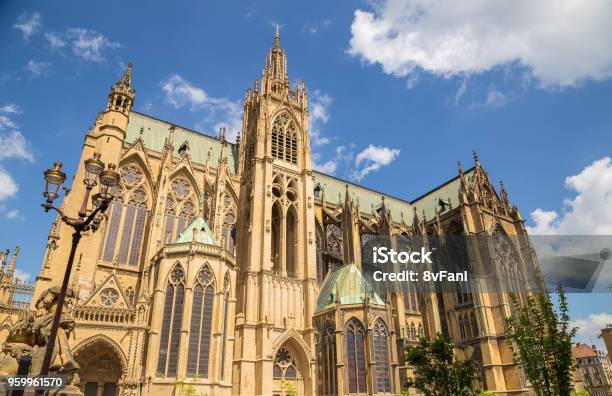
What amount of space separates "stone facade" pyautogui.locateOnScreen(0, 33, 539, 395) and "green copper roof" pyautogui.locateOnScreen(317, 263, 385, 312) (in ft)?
1.33

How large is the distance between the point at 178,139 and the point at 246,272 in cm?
1843

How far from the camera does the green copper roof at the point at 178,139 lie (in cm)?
4162

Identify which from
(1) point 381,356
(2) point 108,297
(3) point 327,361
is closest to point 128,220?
(2) point 108,297

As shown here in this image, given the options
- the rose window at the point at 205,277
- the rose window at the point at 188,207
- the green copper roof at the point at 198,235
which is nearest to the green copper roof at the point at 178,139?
the rose window at the point at 188,207

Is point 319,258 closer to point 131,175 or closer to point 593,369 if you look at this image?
point 131,175

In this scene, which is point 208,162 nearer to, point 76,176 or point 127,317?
point 76,176

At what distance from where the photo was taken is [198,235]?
104ft

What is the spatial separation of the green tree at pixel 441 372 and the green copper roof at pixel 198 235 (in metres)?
18.5

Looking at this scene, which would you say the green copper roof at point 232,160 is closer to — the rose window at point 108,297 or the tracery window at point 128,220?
the tracery window at point 128,220

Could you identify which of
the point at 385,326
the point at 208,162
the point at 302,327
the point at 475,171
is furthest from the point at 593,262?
the point at 475,171

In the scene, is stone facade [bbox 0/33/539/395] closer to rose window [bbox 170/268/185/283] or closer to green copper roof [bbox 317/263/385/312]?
rose window [bbox 170/268/185/283]

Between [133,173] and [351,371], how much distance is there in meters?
24.8

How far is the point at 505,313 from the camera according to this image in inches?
1575

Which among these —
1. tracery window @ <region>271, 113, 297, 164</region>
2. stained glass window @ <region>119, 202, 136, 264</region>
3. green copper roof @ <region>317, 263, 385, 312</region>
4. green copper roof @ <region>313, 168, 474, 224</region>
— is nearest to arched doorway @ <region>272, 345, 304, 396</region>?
green copper roof @ <region>317, 263, 385, 312</region>
